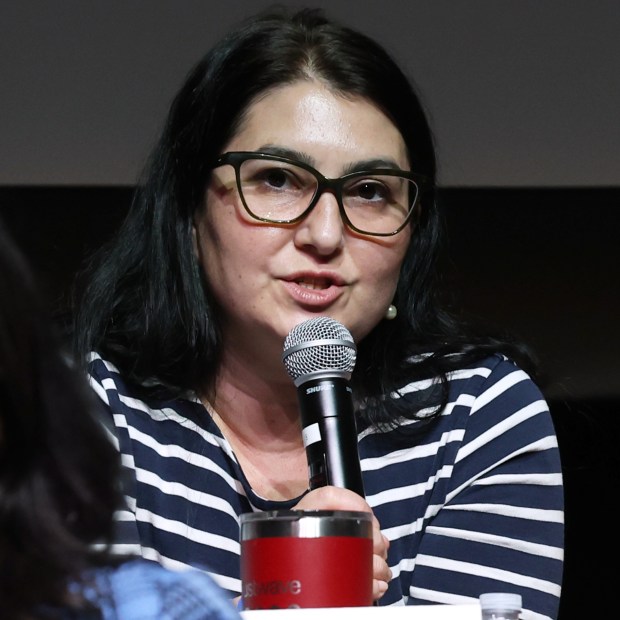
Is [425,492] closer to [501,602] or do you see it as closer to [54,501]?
[501,602]

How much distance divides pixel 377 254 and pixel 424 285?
0.23 metres

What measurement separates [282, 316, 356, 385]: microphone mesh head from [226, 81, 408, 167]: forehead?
313 millimetres

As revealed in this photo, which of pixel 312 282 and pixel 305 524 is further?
pixel 312 282

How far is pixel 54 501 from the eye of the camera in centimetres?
62

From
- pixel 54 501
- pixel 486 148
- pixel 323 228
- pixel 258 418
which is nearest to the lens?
pixel 54 501

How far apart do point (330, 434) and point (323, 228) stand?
0.43 metres

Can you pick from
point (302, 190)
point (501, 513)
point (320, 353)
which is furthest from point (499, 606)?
point (302, 190)

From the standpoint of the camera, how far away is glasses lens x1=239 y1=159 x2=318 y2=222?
144cm

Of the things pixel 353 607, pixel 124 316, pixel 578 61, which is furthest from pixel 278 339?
pixel 578 61

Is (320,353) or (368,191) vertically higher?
(368,191)

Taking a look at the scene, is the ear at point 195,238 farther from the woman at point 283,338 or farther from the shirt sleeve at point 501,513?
the shirt sleeve at point 501,513

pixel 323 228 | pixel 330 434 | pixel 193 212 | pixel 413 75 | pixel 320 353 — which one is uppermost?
pixel 413 75

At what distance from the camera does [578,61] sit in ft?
7.11

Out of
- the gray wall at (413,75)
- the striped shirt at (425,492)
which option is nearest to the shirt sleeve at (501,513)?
the striped shirt at (425,492)
